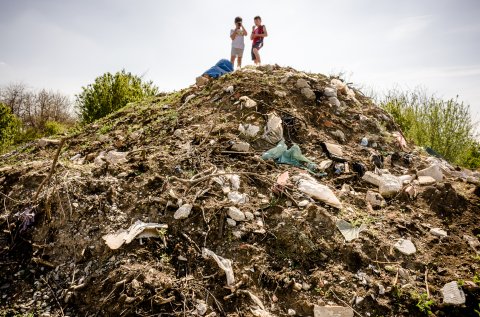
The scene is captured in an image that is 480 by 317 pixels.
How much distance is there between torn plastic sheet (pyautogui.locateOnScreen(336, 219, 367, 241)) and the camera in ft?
7.15

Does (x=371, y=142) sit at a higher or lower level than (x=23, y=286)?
higher

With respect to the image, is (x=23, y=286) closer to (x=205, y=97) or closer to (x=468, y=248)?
(x=205, y=97)

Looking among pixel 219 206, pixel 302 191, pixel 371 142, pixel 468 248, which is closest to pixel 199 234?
pixel 219 206

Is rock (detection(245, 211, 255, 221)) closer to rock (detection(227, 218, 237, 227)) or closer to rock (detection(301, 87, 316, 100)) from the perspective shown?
rock (detection(227, 218, 237, 227))

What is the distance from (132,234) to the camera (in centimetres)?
201

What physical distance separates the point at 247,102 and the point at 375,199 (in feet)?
6.48

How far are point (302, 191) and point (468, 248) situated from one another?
1.46 metres

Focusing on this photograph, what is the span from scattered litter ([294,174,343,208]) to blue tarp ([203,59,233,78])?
9.65 feet

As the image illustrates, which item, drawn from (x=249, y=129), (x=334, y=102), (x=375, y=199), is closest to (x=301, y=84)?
(x=334, y=102)

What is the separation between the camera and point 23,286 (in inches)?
73.2

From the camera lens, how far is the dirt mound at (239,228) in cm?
178

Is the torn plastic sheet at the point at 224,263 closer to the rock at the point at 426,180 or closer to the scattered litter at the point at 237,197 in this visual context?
the scattered litter at the point at 237,197

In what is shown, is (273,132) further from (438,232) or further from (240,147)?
(438,232)

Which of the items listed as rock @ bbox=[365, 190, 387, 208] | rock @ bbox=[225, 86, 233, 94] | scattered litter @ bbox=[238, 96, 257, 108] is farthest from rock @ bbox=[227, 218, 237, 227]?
rock @ bbox=[225, 86, 233, 94]
